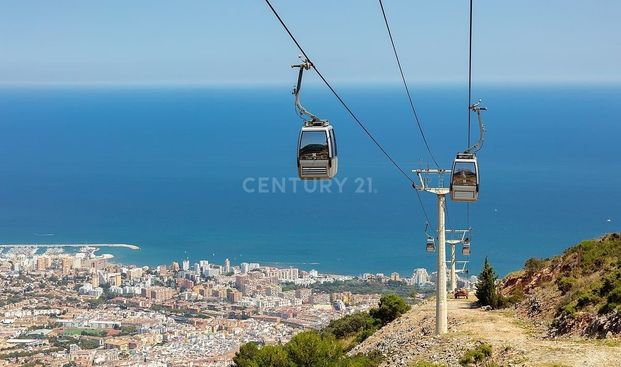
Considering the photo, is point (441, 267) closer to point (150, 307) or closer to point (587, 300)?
point (587, 300)

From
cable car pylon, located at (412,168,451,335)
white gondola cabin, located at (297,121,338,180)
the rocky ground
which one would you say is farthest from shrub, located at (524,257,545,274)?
white gondola cabin, located at (297,121,338,180)

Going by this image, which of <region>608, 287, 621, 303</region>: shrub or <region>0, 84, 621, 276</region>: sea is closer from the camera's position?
<region>608, 287, 621, 303</region>: shrub

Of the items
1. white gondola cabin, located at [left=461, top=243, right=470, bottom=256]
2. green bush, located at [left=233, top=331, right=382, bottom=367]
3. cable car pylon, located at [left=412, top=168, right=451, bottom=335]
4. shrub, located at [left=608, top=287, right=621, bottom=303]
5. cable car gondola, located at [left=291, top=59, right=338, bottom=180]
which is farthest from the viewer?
Result: white gondola cabin, located at [left=461, top=243, right=470, bottom=256]

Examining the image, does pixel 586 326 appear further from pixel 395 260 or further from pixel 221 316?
pixel 395 260

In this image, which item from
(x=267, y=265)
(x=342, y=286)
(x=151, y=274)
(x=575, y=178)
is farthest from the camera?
(x=575, y=178)

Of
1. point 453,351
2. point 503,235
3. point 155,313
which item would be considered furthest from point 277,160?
point 453,351

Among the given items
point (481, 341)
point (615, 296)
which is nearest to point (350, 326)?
point (481, 341)

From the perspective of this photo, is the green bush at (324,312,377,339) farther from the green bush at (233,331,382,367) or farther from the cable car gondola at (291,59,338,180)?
the cable car gondola at (291,59,338,180)
